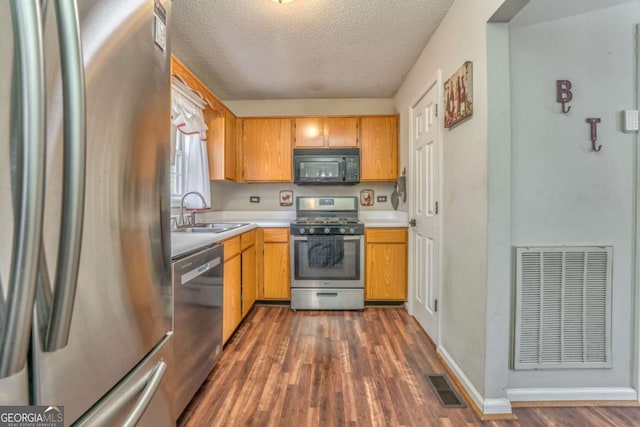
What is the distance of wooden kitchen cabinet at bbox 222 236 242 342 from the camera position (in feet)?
6.97

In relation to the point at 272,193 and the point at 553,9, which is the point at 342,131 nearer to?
the point at 272,193

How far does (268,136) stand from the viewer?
133 inches

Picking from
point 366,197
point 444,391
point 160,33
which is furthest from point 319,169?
point 160,33

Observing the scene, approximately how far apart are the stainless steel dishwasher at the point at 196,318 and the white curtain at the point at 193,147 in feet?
3.33

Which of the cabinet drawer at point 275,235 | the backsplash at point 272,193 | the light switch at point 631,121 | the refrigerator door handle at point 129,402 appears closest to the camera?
the refrigerator door handle at point 129,402

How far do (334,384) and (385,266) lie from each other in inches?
59.5

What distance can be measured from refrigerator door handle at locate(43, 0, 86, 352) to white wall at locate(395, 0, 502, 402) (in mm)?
1596

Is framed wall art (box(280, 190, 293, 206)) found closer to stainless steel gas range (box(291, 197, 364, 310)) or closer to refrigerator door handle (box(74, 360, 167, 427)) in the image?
stainless steel gas range (box(291, 197, 364, 310))

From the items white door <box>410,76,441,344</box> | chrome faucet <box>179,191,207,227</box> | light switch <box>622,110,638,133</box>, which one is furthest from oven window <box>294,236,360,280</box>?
light switch <box>622,110,638,133</box>

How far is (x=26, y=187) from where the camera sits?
15.3 inches

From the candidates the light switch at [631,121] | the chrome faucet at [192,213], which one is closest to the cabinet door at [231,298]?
the chrome faucet at [192,213]

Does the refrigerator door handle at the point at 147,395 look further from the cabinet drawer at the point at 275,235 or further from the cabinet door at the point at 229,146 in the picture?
the cabinet door at the point at 229,146

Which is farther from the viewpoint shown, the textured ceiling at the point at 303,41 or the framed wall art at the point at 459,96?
the textured ceiling at the point at 303,41

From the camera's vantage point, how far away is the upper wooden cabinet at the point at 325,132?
3.36 metres
